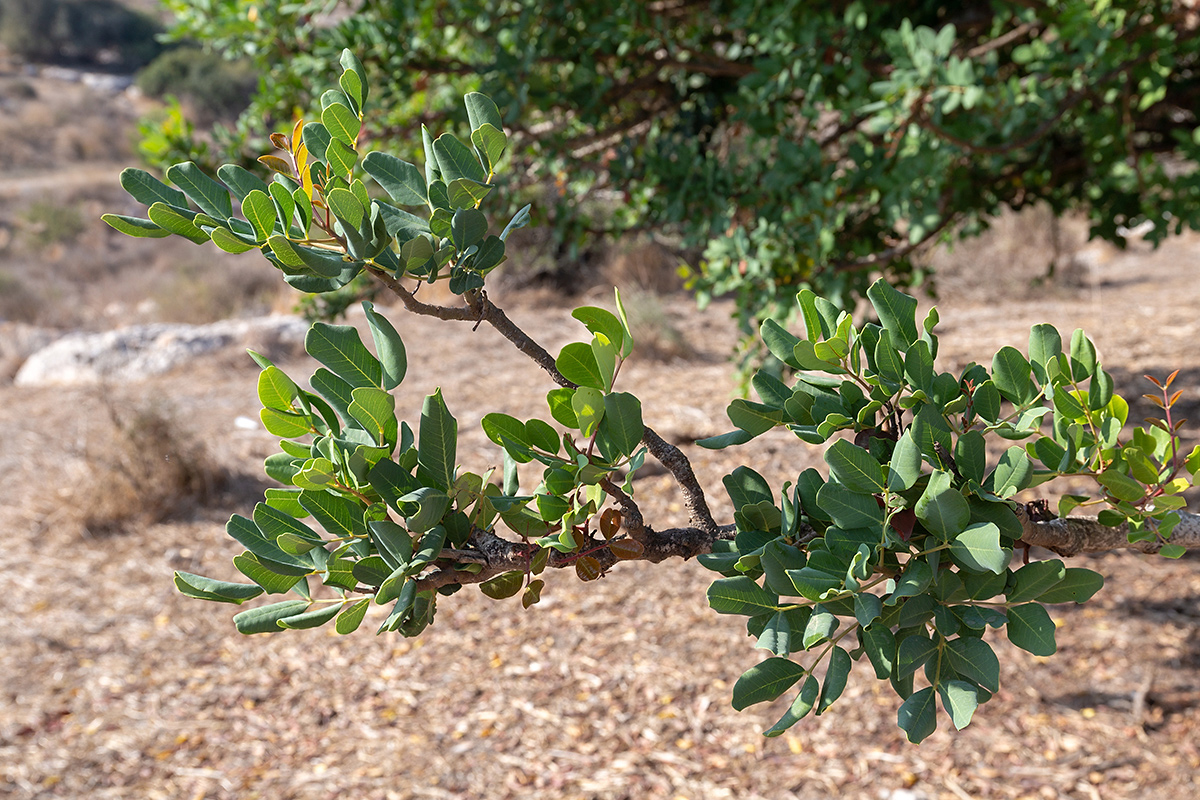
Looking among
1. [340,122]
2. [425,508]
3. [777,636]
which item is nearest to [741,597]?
[777,636]

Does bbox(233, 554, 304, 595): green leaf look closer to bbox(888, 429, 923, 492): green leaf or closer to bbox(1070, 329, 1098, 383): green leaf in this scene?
bbox(888, 429, 923, 492): green leaf

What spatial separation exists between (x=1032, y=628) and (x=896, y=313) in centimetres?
27

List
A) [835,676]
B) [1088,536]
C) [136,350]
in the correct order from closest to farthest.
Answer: [835,676]
[1088,536]
[136,350]

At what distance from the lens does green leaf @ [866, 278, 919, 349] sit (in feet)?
2.34

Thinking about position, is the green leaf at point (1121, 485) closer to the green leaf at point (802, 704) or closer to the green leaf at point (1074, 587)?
the green leaf at point (1074, 587)

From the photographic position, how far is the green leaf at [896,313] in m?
0.71

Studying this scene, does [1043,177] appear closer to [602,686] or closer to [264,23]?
[602,686]

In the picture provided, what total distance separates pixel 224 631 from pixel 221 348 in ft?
12.2

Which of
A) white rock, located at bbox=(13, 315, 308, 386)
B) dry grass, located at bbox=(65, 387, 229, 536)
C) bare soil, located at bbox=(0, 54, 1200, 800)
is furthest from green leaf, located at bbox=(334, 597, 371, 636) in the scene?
white rock, located at bbox=(13, 315, 308, 386)

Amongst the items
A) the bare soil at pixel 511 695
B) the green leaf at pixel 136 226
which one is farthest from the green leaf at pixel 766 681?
the bare soil at pixel 511 695

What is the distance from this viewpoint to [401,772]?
94.0 inches

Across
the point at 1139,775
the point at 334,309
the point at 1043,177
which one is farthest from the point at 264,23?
the point at 1139,775

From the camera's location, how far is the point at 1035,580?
65cm

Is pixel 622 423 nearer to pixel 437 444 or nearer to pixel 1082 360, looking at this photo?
pixel 437 444
